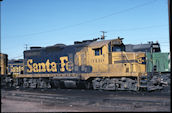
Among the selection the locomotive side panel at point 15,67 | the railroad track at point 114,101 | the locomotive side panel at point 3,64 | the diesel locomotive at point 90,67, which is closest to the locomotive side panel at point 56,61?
the diesel locomotive at point 90,67

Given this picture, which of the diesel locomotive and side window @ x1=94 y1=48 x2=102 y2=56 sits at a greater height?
side window @ x1=94 y1=48 x2=102 y2=56

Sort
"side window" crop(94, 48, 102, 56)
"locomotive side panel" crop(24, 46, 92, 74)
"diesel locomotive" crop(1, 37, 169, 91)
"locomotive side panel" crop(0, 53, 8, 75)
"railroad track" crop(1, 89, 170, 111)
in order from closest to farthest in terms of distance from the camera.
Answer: "railroad track" crop(1, 89, 170, 111) < "diesel locomotive" crop(1, 37, 169, 91) < "side window" crop(94, 48, 102, 56) < "locomotive side panel" crop(24, 46, 92, 74) < "locomotive side panel" crop(0, 53, 8, 75)

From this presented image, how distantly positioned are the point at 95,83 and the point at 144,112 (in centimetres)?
985

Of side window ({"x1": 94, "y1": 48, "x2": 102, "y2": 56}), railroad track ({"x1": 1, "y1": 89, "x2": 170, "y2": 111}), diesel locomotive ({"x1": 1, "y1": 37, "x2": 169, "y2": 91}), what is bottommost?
railroad track ({"x1": 1, "y1": 89, "x2": 170, "y2": 111})

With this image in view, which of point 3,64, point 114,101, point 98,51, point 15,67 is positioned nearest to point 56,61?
point 98,51

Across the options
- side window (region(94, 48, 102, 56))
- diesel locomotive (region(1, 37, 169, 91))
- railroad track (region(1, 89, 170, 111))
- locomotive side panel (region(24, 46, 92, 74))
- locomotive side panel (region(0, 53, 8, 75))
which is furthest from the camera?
locomotive side panel (region(0, 53, 8, 75))

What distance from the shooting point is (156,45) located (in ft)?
89.5

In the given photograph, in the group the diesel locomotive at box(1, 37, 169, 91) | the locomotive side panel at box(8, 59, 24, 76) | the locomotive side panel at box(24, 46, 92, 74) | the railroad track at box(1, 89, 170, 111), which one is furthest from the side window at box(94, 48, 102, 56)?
the locomotive side panel at box(8, 59, 24, 76)

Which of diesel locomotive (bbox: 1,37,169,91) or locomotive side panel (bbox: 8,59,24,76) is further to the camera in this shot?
locomotive side panel (bbox: 8,59,24,76)

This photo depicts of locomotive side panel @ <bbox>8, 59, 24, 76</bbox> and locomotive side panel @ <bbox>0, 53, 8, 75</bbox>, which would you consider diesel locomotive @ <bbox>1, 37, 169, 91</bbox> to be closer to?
locomotive side panel @ <bbox>8, 59, 24, 76</bbox>

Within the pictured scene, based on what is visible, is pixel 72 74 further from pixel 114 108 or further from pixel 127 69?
pixel 114 108

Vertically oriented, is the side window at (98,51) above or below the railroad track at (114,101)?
above

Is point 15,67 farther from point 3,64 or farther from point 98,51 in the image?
point 98,51

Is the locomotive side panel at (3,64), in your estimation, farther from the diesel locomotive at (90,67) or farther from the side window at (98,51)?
the side window at (98,51)
